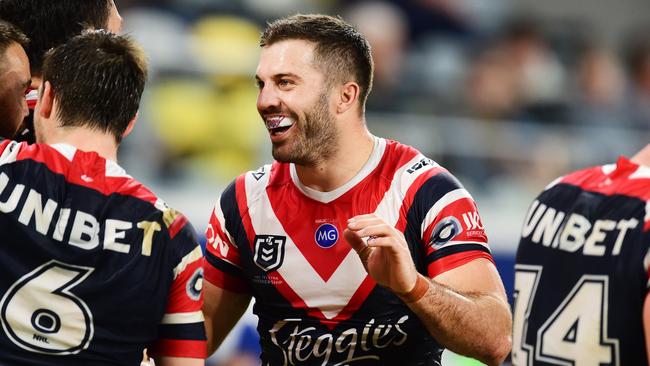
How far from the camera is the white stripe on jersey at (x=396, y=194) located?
15.2 ft

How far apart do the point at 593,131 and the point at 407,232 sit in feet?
26.5

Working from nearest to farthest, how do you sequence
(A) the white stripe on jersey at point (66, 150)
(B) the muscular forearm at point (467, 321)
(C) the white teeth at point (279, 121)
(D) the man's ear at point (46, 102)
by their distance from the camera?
(A) the white stripe on jersey at point (66, 150) < (D) the man's ear at point (46, 102) < (B) the muscular forearm at point (467, 321) < (C) the white teeth at point (279, 121)

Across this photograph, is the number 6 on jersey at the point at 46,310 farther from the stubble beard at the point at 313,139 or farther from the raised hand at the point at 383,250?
the stubble beard at the point at 313,139

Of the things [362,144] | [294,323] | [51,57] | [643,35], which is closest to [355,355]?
[294,323]

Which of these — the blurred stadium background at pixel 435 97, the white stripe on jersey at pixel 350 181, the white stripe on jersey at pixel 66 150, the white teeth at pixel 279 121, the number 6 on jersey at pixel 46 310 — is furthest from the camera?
the blurred stadium background at pixel 435 97

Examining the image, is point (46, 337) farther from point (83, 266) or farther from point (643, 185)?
point (643, 185)

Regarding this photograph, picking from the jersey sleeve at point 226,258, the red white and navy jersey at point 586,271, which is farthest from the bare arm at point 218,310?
the red white and navy jersey at point 586,271

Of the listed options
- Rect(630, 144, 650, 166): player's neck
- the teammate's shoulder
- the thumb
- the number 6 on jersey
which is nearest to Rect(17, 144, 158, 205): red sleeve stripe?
the number 6 on jersey

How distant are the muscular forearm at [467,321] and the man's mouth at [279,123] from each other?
0.95 meters

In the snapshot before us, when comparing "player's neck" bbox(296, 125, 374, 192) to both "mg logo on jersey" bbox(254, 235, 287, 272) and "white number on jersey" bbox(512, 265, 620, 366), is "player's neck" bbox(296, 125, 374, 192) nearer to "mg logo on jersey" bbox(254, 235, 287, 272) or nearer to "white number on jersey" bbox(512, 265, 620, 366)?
"mg logo on jersey" bbox(254, 235, 287, 272)

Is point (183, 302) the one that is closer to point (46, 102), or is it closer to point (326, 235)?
point (46, 102)

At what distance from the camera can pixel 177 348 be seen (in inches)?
151

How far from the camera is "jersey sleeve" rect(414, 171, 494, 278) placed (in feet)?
14.7

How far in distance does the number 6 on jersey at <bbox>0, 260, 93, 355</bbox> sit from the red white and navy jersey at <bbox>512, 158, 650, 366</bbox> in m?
1.39
